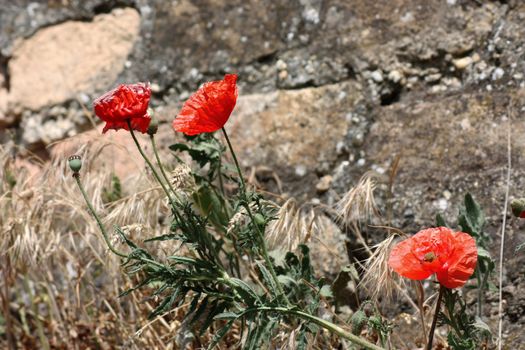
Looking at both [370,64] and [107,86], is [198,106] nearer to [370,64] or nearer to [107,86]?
[370,64]

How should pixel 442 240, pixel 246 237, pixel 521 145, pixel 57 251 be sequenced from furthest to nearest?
1. pixel 57 251
2. pixel 521 145
3. pixel 246 237
4. pixel 442 240

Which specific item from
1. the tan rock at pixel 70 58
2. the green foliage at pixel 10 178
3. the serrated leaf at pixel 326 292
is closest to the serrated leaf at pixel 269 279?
the serrated leaf at pixel 326 292

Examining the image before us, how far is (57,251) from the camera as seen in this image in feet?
8.15

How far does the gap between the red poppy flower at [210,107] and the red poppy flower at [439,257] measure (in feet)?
1.38

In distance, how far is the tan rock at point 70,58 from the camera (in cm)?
297

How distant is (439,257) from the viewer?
166 centimetres

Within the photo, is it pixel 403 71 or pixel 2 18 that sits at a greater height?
pixel 2 18

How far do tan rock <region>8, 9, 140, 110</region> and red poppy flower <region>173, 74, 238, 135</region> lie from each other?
124 centimetres

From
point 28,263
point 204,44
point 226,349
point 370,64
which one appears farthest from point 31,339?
point 370,64

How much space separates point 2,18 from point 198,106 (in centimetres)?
166

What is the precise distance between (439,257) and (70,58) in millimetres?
1774

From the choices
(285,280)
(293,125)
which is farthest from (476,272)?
(293,125)

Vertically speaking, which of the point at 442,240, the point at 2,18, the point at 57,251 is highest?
the point at 2,18

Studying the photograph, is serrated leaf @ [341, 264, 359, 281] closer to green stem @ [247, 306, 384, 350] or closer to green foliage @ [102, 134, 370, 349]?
green foliage @ [102, 134, 370, 349]
